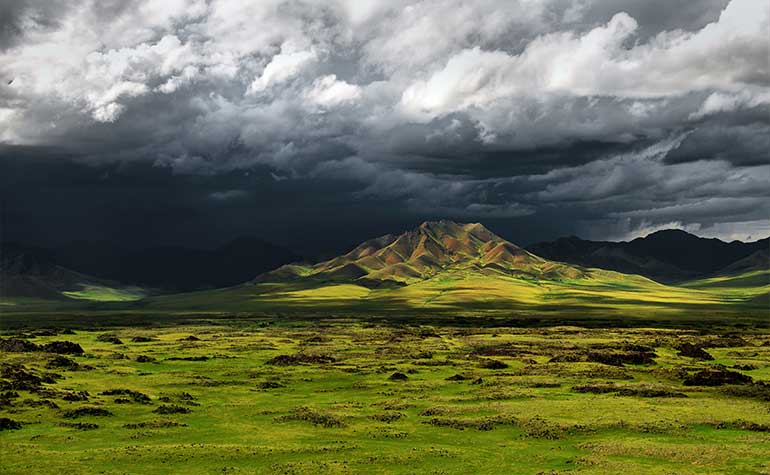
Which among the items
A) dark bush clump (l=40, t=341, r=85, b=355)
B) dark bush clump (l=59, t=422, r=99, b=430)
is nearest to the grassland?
dark bush clump (l=59, t=422, r=99, b=430)

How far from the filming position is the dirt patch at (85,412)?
54812mm

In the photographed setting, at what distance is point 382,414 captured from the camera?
57281mm

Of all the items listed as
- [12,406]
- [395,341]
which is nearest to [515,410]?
[12,406]

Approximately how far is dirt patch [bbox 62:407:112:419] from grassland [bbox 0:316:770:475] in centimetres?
18

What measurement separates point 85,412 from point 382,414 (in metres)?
24.3

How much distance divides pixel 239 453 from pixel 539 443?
19.9 meters

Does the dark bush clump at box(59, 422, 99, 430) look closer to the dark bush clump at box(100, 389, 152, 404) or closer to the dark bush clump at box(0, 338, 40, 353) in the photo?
the dark bush clump at box(100, 389, 152, 404)

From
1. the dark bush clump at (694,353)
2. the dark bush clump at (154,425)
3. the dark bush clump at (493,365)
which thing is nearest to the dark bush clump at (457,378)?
the dark bush clump at (493,365)

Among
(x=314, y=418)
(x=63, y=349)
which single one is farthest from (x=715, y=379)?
(x=63, y=349)

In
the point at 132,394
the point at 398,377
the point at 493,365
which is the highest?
the point at 132,394

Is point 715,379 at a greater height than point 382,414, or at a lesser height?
lesser

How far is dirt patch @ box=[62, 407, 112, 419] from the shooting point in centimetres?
5481

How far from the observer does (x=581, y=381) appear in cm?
7825

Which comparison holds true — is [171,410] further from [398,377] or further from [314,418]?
[398,377]
